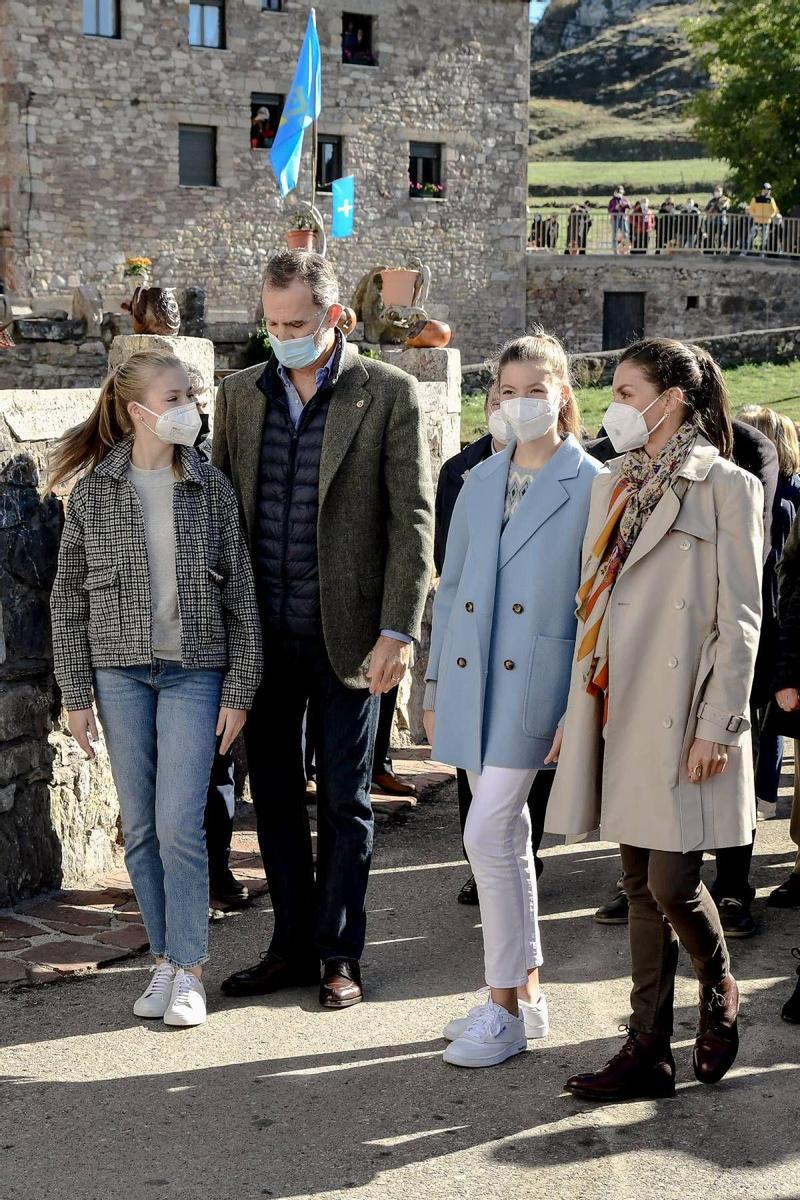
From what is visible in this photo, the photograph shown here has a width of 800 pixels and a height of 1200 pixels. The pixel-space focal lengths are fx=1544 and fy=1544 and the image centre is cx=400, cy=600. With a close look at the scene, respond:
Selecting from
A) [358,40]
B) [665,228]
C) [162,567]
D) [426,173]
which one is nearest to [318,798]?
[162,567]

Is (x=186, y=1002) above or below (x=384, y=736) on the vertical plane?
below

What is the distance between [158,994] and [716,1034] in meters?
1.60

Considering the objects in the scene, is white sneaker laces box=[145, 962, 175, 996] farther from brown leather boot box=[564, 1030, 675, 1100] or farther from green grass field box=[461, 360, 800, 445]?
green grass field box=[461, 360, 800, 445]

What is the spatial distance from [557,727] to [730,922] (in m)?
1.43

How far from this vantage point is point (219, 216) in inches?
1210

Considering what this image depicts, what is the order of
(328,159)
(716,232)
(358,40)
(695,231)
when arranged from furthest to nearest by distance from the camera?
(695,231), (716,232), (328,159), (358,40)

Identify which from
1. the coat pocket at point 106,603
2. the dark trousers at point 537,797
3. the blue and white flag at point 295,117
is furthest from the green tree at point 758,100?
the coat pocket at point 106,603

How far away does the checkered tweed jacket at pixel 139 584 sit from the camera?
450 cm

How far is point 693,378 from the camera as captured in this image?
13.0 ft

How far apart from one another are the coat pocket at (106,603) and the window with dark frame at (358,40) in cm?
2901

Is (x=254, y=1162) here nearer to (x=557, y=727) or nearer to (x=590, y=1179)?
(x=590, y=1179)

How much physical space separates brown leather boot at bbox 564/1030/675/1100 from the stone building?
83.3ft

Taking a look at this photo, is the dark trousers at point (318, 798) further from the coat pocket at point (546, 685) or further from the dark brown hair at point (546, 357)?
the dark brown hair at point (546, 357)

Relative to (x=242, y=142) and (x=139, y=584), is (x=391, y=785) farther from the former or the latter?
(x=242, y=142)
